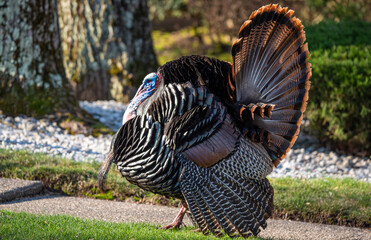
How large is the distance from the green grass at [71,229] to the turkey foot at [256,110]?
97 centimetres

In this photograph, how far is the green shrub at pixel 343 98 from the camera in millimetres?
6941

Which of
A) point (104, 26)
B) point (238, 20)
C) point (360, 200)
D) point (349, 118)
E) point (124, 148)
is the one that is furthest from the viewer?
point (238, 20)

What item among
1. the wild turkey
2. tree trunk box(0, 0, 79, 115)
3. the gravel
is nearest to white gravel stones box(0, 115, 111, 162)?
the gravel

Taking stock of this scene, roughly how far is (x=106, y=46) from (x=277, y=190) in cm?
492

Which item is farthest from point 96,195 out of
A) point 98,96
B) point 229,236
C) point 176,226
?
point 98,96

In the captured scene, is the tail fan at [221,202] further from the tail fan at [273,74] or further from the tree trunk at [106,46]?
the tree trunk at [106,46]

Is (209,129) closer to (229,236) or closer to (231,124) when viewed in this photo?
(231,124)

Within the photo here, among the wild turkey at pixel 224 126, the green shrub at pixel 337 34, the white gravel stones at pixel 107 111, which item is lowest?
the white gravel stones at pixel 107 111

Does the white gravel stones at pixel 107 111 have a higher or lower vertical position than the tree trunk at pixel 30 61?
lower

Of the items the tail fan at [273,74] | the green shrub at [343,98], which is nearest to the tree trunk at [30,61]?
the green shrub at [343,98]

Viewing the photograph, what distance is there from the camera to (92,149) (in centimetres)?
687

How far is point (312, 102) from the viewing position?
23.9ft

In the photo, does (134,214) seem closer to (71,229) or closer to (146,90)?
(71,229)

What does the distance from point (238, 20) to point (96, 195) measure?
1110cm
